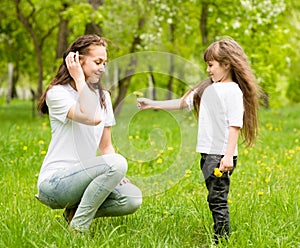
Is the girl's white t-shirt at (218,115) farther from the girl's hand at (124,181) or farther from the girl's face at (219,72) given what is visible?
the girl's hand at (124,181)

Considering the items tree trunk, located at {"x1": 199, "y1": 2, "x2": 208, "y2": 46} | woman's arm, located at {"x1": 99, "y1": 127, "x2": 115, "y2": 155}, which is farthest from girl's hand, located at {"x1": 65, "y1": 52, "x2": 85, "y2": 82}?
tree trunk, located at {"x1": 199, "y1": 2, "x2": 208, "y2": 46}

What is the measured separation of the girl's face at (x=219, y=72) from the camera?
11.6 feet

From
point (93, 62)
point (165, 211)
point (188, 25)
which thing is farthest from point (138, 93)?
point (188, 25)

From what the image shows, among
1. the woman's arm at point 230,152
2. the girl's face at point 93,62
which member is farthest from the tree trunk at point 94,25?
the woman's arm at point 230,152

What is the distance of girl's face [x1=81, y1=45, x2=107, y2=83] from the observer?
351 centimetres

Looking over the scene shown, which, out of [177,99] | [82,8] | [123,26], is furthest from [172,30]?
[177,99]

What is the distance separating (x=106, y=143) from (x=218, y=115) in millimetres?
811

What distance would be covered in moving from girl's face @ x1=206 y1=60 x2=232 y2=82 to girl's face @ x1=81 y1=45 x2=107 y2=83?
0.67 meters

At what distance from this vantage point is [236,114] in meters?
3.36

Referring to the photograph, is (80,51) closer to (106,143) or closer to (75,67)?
(75,67)

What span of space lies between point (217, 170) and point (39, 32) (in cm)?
1615

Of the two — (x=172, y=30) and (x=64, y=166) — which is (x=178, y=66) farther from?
(x=172, y=30)

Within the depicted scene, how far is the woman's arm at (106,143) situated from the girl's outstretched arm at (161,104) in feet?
1.00

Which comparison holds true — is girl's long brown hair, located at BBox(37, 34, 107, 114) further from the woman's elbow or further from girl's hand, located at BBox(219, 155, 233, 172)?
girl's hand, located at BBox(219, 155, 233, 172)
